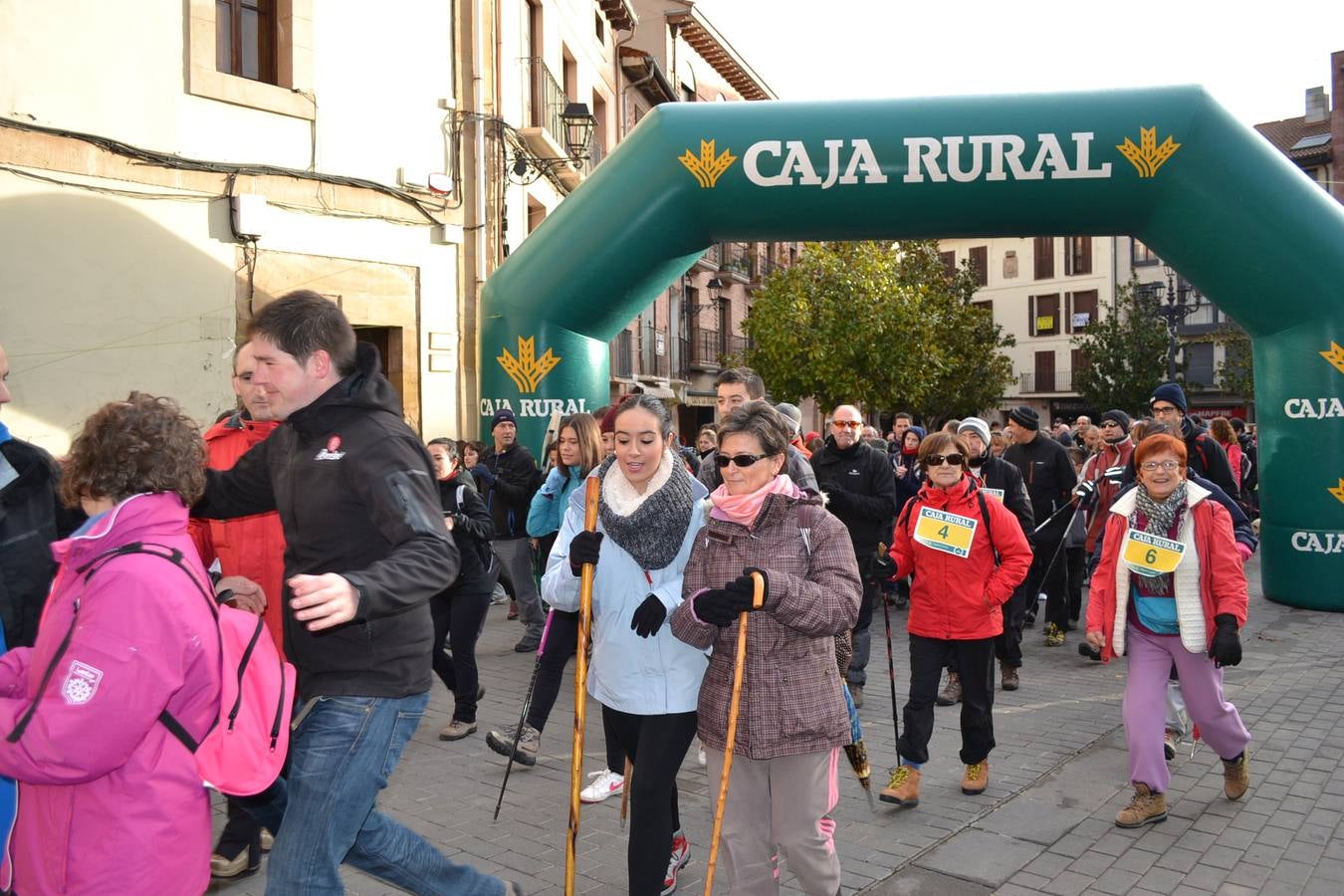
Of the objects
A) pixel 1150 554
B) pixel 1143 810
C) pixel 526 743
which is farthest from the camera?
pixel 526 743

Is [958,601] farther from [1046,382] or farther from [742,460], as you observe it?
[1046,382]

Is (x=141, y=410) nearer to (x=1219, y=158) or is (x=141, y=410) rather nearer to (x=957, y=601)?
(x=957, y=601)

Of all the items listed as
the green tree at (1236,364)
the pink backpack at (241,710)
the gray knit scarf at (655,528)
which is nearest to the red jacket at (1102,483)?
the gray knit scarf at (655,528)

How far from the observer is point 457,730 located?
5.91m

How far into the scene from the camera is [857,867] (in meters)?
4.10

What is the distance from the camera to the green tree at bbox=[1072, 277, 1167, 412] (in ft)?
133

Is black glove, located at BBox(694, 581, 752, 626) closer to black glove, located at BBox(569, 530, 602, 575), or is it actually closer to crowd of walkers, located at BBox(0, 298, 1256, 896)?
crowd of walkers, located at BBox(0, 298, 1256, 896)

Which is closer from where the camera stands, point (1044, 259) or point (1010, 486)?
→ point (1010, 486)

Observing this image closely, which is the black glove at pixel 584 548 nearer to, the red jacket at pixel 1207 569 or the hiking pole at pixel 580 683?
the hiking pole at pixel 580 683

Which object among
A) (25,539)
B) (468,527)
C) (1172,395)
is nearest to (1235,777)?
(1172,395)

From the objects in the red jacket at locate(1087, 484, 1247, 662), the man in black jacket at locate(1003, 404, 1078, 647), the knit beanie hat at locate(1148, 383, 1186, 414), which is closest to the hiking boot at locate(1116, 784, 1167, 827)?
the red jacket at locate(1087, 484, 1247, 662)

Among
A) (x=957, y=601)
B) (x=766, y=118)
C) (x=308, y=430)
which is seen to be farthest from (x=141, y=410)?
(x=766, y=118)

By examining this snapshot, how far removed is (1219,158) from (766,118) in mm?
3400

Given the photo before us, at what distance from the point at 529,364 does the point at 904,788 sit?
223 inches
